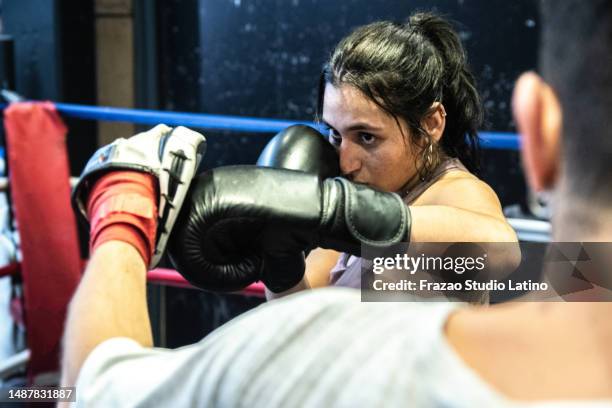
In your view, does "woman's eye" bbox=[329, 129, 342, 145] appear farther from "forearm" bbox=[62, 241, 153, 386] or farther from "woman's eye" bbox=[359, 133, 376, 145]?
"forearm" bbox=[62, 241, 153, 386]

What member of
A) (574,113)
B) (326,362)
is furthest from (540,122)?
(326,362)

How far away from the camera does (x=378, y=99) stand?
3.88ft

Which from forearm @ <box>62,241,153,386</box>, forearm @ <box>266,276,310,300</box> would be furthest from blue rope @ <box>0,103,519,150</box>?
forearm @ <box>62,241,153,386</box>

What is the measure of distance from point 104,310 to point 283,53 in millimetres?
2209

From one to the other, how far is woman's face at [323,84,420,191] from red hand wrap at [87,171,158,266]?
0.39m

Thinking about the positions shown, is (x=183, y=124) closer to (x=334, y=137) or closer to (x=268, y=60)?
(x=334, y=137)

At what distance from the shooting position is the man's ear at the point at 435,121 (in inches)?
48.1

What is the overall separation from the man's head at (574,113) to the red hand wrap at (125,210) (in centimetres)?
→ 43

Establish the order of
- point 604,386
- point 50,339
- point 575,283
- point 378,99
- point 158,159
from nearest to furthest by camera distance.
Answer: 1. point 604,386
2. point 575,283
3. point 158,159
4. point 378,99
5. point 50,339

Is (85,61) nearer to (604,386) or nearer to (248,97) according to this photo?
(248,97)

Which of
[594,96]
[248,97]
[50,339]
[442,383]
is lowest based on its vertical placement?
[50,339]

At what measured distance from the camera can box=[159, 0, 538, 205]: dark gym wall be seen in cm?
247

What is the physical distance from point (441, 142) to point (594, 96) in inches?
32.5

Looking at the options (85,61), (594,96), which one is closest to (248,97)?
(85,61)
